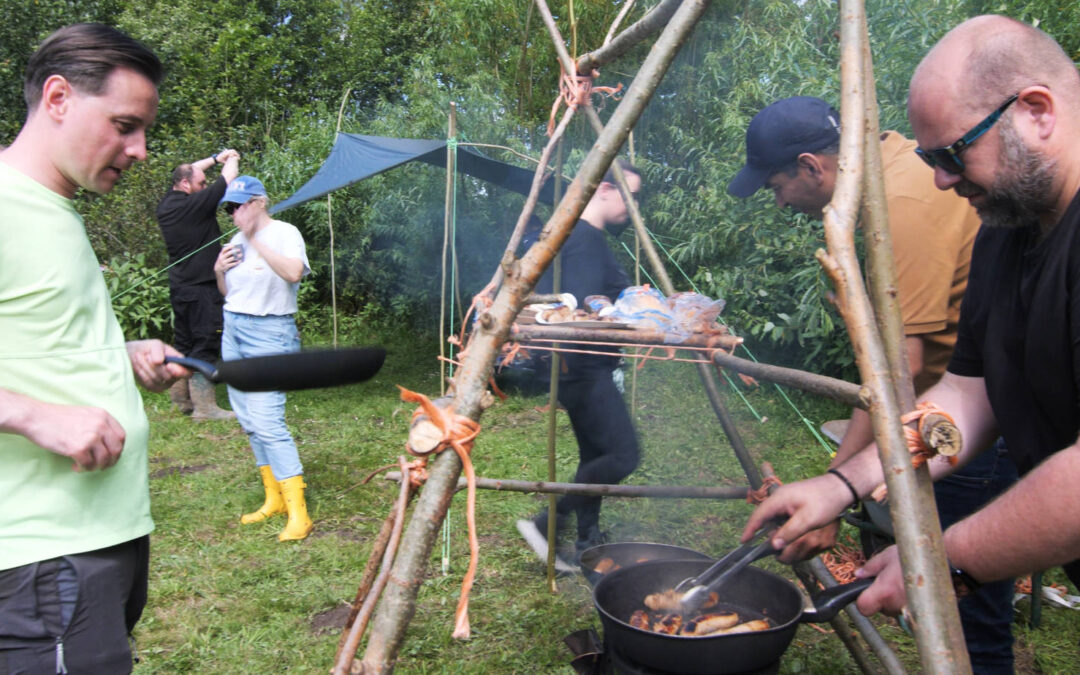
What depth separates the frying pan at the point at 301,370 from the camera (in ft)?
4.88

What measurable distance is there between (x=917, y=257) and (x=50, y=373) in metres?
2.16

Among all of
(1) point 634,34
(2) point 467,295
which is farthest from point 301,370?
(2) point 467,295

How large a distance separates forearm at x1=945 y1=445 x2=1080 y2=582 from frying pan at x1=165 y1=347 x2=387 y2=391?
46.6 inches

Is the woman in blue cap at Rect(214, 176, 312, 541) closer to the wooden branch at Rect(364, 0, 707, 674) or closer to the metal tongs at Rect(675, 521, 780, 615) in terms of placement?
the metal tongs at Rect(675, 521, 780, 615)

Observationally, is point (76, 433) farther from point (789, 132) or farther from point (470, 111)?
point (470, 111)

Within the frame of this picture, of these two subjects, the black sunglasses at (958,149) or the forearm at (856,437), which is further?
the forearm at (856,437)

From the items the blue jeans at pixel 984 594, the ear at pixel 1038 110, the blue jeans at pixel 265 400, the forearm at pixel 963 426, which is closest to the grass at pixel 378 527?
the blue jeans at pixel 265 400

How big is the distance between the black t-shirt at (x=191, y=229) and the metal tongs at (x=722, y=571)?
4730mm

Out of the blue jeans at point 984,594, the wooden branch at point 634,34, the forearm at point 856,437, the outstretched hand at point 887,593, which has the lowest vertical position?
the blue jeans at point 984,594

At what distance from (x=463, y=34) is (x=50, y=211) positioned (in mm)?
8746

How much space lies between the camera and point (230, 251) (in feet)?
14.2

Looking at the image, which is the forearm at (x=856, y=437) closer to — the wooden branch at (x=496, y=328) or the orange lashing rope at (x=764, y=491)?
the orange lashing rope at (x=764, y=491)

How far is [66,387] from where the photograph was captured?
5.11 feet

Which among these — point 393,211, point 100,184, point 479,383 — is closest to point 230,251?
point 100,184
